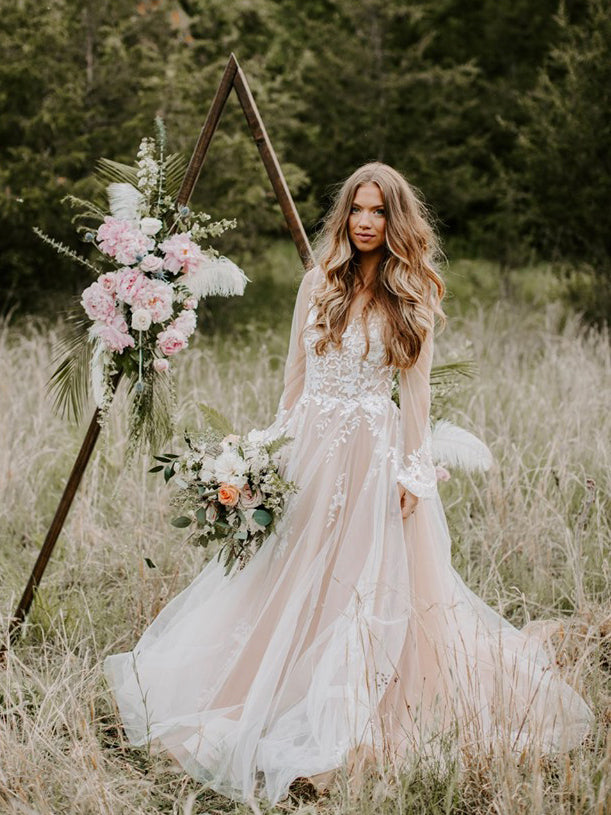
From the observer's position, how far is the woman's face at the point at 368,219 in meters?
3.18

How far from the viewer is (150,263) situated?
3178 millimetres

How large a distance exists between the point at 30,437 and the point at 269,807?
3326 mm

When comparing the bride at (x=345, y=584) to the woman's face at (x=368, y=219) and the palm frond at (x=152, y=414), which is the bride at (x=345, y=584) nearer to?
the woman's face at (x=368, y=219)

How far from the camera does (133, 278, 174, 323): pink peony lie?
3160 millimetres

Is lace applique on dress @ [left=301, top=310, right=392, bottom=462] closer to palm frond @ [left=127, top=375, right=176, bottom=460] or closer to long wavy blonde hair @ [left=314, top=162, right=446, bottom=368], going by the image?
long wavy blonde hair @ [left=314, top=162, right=446, bottom=368]

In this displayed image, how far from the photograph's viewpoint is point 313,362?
10.7 feet

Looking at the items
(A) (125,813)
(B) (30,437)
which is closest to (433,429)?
(A) (125,813)

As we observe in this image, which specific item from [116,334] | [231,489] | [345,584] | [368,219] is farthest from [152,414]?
[368,219]

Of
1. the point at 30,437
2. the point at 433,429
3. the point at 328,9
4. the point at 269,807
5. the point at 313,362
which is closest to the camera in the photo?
the point at 269,807

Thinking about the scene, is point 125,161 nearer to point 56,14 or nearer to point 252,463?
point 56,14

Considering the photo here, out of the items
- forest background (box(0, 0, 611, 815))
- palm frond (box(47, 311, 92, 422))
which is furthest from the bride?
palm frond (box(47, 311, 92, 422))

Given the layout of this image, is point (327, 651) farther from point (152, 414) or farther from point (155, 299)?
point (155, 299)

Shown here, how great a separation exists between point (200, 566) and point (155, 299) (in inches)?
61.9

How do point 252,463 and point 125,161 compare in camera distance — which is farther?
point 125,161
